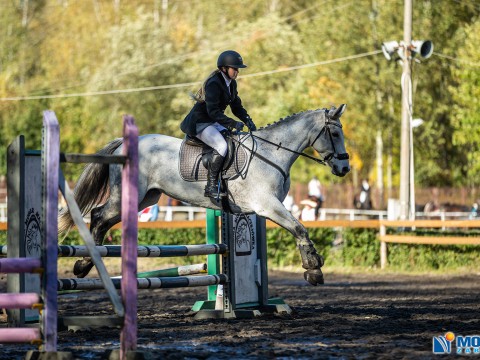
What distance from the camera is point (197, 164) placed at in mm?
10078

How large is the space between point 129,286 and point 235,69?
3.77m

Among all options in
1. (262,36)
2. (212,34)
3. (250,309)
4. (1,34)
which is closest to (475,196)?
(262,36)

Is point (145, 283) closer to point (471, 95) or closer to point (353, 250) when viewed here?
point (353, 250)

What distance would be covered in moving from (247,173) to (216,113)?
2.20 feet

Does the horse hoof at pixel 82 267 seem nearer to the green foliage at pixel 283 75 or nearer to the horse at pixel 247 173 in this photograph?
the horse at pixel 247 173

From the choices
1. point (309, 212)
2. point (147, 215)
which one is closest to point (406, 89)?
point (309, 212)

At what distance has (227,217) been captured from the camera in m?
9.88

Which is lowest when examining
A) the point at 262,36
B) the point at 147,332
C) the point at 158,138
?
the point at 147,332

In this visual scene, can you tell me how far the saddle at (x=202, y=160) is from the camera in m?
9.90

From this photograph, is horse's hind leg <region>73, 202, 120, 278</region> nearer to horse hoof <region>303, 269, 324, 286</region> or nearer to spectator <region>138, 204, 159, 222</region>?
horse hoof <region>303, 269, 324, 286</region>

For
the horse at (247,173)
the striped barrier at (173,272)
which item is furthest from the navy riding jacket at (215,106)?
the striped barrier at (173,272)

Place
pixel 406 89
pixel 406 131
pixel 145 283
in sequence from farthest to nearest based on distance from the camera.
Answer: pixel 406 131 → pixel 406 89 → pixel 145 283

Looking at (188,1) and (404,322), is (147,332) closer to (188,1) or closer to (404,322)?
(404,322)

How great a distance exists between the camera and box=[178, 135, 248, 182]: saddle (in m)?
9.90
